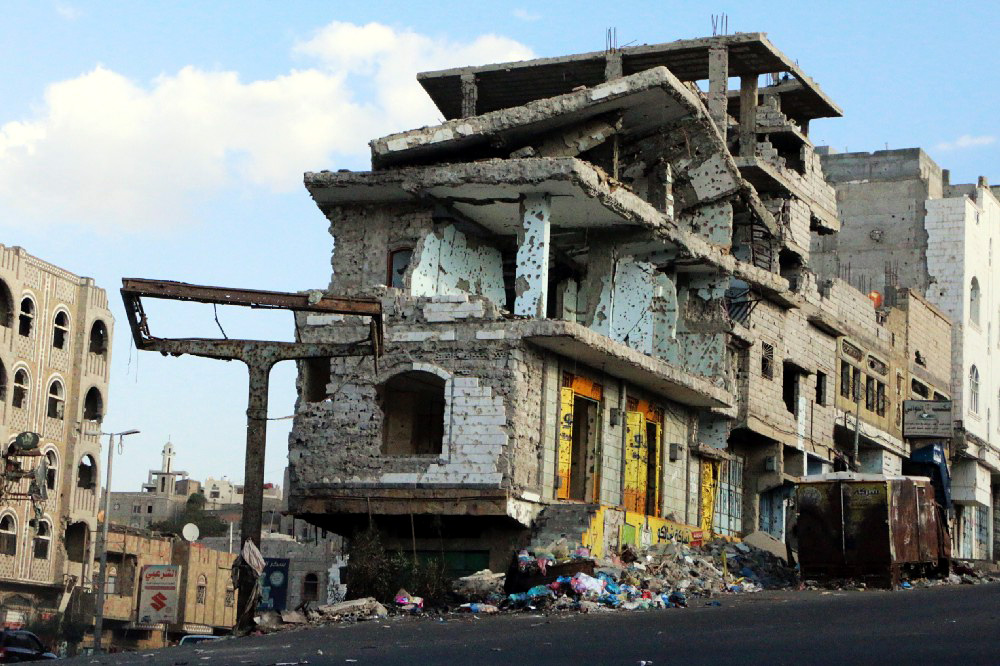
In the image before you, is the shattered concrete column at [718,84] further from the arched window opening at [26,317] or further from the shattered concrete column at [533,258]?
the arched window opening at [26,317]

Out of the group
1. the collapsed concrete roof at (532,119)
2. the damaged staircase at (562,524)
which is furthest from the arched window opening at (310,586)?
the damaged staircase at (562,524)

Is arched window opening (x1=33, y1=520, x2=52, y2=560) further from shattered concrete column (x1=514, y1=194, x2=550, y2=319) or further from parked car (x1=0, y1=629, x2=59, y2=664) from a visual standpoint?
shattered concrete column (x1=514, y1=194, x2=550, y2=319)

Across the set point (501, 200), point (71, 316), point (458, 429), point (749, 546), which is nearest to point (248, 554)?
point (458, 429)

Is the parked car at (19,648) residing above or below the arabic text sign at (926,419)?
below

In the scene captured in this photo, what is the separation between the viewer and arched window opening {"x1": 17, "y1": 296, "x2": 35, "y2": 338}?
167 ft

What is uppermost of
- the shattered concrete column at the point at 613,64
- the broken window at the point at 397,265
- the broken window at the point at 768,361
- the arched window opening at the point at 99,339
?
the shattered concrete column at the point at 613,64

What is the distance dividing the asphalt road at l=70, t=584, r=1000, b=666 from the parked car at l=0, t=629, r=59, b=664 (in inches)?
376

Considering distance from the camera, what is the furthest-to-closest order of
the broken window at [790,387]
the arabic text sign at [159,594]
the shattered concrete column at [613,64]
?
the arabic text sign at [159,594], the shattered concrete column at [613,64], the broken window at [790,387]

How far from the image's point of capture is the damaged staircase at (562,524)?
87.4ft

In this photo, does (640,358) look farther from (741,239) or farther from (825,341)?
(825,341)

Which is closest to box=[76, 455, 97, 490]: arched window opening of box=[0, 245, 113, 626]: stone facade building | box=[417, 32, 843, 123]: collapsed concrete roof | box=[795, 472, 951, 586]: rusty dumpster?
box=[0, 245, 113, 626]: stone facade building

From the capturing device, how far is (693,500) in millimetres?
34125

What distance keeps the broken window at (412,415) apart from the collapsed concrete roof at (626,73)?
1629 centimetres

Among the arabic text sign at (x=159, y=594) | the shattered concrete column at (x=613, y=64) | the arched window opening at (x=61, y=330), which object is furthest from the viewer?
the arched window opening at (x=61, y=330)
